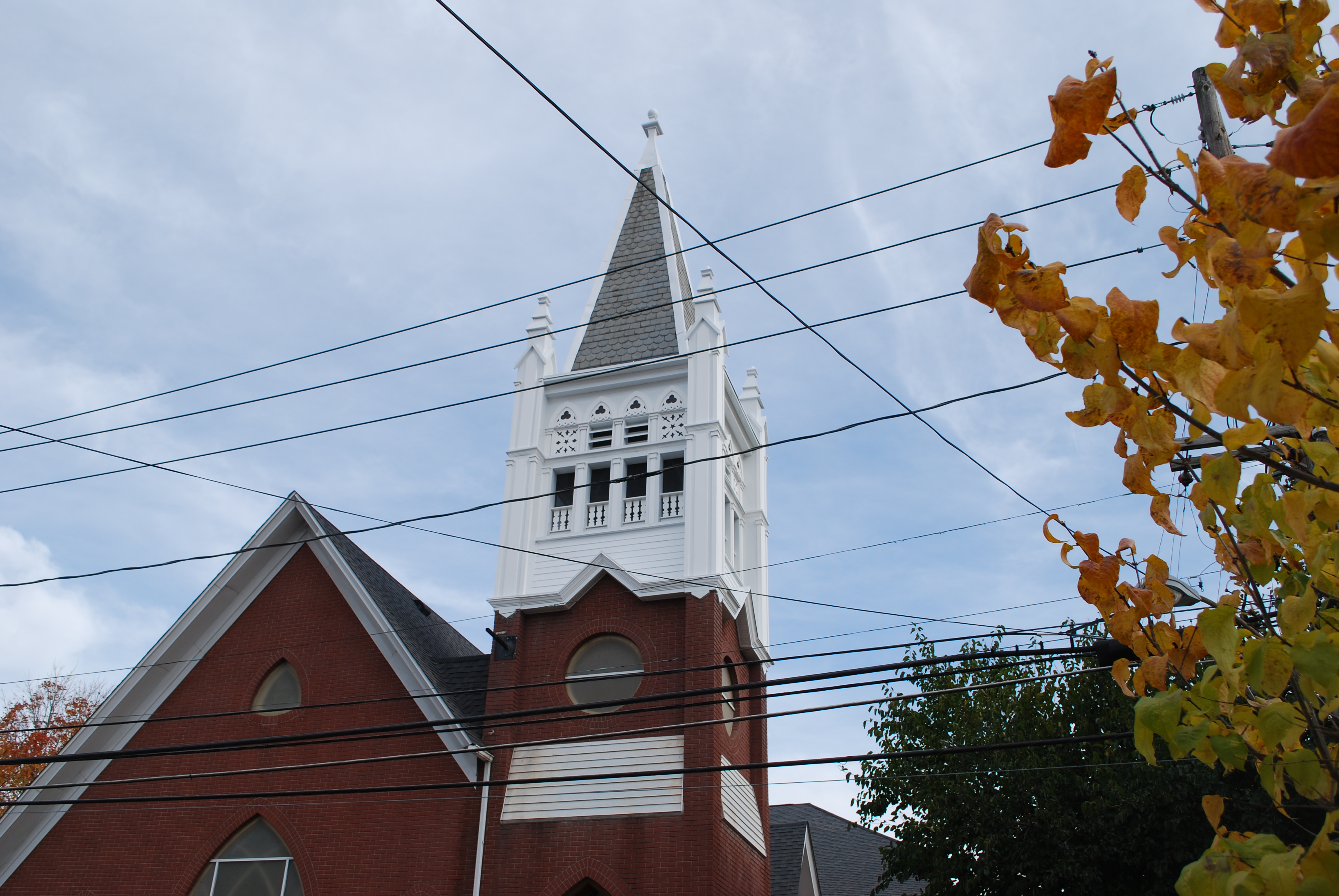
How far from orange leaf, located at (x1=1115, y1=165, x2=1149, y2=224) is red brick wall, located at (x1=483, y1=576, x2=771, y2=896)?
537 inches

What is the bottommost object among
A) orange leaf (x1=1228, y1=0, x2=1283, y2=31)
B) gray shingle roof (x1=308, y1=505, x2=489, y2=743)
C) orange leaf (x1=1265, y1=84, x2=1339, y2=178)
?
orange leaf (x1=1265, y1=84, x2=1339, y2=178)

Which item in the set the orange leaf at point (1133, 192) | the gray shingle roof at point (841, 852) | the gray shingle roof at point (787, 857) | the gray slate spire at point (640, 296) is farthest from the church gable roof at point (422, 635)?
the orange leaf at point (1133, 192)

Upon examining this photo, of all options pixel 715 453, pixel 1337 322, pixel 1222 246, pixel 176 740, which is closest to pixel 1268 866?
pixel 1337 322

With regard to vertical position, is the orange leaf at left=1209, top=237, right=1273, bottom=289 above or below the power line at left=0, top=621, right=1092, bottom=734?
below

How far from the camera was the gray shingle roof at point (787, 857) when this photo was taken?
24484 mm

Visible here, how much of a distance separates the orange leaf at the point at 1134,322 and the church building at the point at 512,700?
1276cm

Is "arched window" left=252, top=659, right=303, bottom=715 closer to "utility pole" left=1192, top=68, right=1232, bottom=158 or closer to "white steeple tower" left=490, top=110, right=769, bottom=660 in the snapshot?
"white steeple tower" left=490, top=110, right=769, bottom=660

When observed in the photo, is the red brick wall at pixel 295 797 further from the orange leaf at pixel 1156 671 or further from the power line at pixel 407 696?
the orange leaf at pixel 1156 671

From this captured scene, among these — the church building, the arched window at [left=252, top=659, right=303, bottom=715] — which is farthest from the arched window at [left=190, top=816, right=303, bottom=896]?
the arched window at [left=252, top=659, right=303, bottom=715]

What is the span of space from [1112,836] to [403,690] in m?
12.9

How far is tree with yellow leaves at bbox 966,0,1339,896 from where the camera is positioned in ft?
8.25

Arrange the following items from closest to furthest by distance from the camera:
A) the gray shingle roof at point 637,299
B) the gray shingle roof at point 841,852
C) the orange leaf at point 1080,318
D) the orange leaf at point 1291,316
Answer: the orange leaf at point 1291,316 < the orange leaf at point 1080,318 < the gray shingle roof at point 637,299 < the gray shingle roof at point 841,852

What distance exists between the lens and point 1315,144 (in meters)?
2.28

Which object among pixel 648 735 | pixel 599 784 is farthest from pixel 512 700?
pixel 648 735
